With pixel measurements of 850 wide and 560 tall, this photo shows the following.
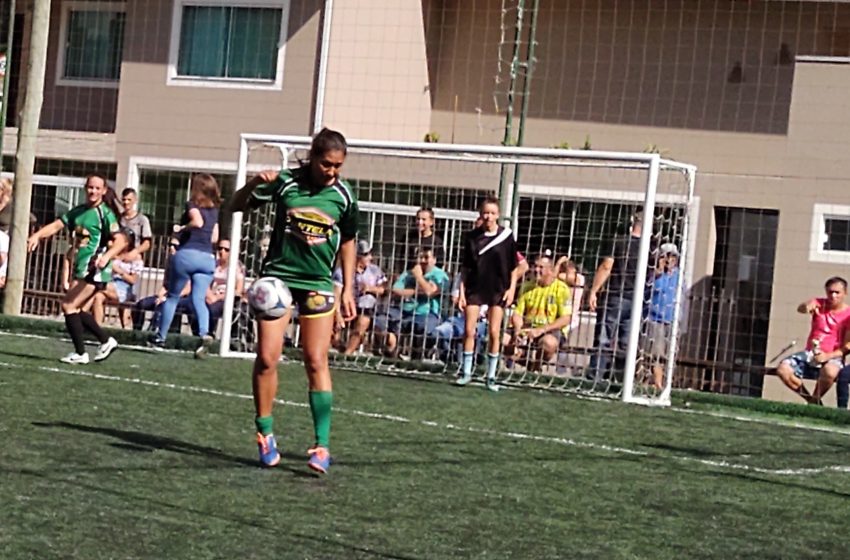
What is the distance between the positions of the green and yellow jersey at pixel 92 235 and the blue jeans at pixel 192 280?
2.44 m

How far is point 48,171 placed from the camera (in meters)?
29.6

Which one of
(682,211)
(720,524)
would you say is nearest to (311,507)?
(720,524)

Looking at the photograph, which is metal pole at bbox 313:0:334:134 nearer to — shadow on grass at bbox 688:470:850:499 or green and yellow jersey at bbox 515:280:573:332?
green and yellow jersey at bbox 515:280:573:332

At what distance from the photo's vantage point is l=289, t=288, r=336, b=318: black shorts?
32.2 feet

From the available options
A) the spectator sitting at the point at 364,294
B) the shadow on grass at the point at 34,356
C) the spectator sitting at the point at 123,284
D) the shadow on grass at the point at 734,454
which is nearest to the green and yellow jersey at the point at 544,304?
the spectator sitting at the point at 364,294

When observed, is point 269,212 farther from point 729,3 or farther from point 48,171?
point 48,171

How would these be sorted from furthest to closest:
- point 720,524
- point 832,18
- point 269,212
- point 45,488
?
point 832,18
point 269,212
point 720,524
point 45,488

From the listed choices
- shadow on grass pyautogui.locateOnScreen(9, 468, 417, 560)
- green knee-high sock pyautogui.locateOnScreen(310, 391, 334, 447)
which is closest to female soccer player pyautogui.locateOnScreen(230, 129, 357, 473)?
green knee-high sock pyautogui.locateOnScreen(310, 391, 334, 447)

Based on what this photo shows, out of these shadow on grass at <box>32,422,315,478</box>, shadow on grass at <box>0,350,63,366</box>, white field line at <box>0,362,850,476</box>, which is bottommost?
shadow on grass at <box>32,422,315,478</box>

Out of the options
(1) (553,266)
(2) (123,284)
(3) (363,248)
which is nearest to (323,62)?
(2) (123,284)

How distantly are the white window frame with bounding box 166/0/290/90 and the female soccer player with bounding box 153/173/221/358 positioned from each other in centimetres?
962

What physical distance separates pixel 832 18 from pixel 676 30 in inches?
84.8

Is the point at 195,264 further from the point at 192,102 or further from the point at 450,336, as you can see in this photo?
the point at 192,102

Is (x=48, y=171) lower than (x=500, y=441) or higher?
higher
